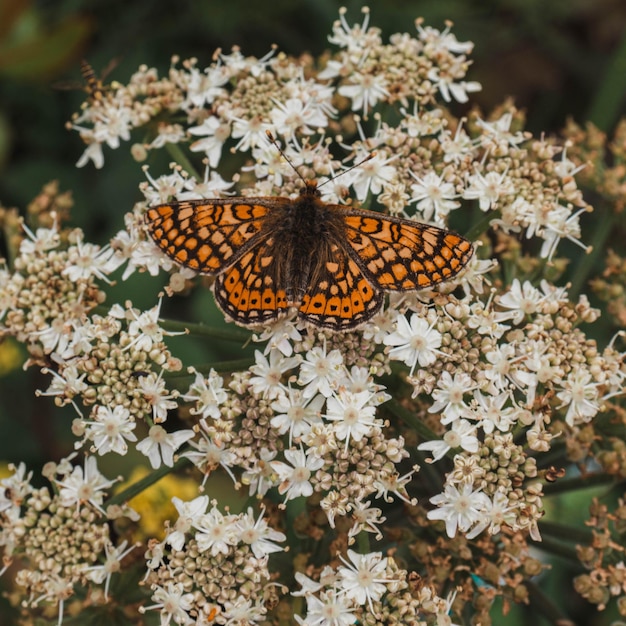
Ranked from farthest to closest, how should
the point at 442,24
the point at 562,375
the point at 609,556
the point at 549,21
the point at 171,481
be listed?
the point at 549,21 < the point at 442,24 < the point at 171,481 < the point at 609,556 < the point at 562,375

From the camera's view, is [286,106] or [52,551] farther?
[286,106]

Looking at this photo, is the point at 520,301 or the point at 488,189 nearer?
the point at 520,301

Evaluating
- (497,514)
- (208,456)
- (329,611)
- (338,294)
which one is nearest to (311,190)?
(338,294)

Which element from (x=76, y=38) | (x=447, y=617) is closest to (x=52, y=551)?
(x=447, y=617)

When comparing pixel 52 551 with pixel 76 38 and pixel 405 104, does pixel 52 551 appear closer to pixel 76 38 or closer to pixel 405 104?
pixel 405 104

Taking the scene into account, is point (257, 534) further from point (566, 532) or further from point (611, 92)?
point (611, 92)
